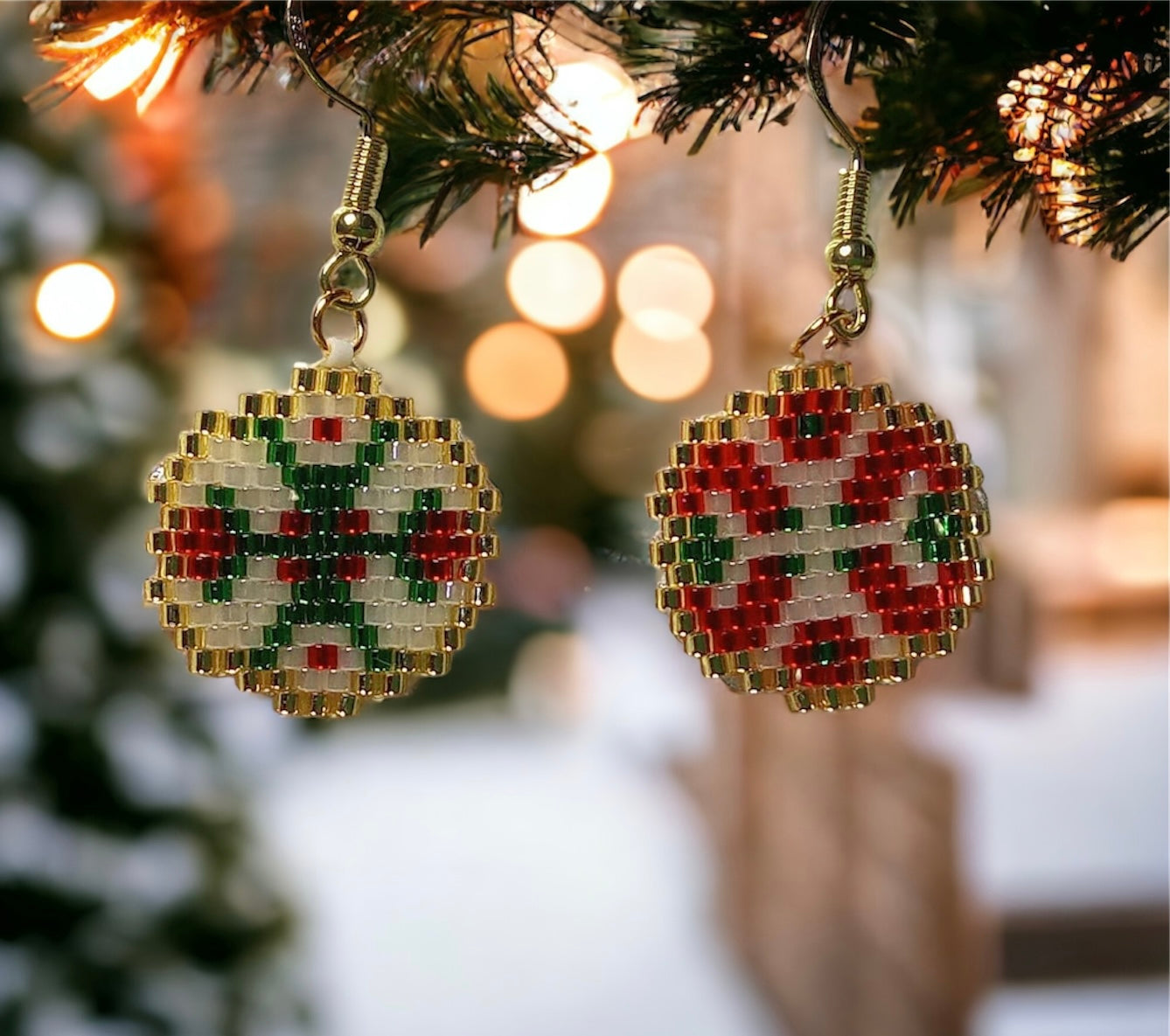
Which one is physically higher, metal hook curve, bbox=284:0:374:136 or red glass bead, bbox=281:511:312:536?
metal hook curve, bbox=284:0:374:136

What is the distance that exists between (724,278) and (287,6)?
1.02 meters

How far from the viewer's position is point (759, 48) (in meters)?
0.45

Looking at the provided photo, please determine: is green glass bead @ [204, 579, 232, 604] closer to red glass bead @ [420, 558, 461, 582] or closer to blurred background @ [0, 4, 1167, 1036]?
red glass bead @ [420, 558, 461, 582]

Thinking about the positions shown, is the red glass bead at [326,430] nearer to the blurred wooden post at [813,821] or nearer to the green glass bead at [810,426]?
the green glass bead at [810,426]

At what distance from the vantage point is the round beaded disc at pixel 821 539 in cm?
45

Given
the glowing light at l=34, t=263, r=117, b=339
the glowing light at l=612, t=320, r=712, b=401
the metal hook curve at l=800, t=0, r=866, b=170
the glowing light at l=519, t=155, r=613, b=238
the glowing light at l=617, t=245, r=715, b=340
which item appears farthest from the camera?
the glowing light at l=612, t=320, r=712, b=401

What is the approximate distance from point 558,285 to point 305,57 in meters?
0.94

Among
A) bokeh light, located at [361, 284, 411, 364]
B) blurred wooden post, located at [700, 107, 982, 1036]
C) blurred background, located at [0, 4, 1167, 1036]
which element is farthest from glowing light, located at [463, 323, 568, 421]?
blurred wooden post, located at [700, 107, 982, 1036]

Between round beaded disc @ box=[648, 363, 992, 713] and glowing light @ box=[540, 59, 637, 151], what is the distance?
16 cm

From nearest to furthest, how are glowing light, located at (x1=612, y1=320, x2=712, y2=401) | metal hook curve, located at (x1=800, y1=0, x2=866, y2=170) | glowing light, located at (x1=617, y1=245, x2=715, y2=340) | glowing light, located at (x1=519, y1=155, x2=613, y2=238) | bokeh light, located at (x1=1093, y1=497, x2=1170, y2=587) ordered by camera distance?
metal hook curve, located at (x1=800, y1=0, x2=866, y2=170)
glowing light, located at (x1=519, y1=155, x2=613, y2=238)
glowing light, located at (x1=617, y1=245, x2=715, y2=340)
glowing light, located at (x1=612, y1=320, x2=712, y2=401)
bokeh light, located at (x1=1093, y1=497, x2=1170, y2=587)

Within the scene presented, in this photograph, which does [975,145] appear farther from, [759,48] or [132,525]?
[132,525]

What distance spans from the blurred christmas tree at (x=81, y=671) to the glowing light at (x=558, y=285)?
1.40ft

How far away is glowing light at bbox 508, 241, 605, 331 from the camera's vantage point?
1314 mm

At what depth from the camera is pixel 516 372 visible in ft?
4.82
